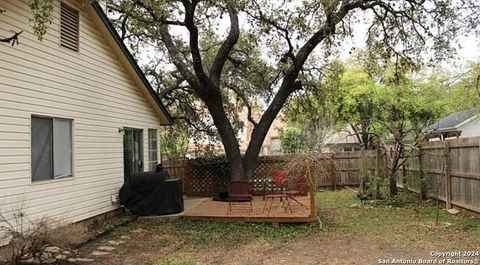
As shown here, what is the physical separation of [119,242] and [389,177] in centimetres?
782

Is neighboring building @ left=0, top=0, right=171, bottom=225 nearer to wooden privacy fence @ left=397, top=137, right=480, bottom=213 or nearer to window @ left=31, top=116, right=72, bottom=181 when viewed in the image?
window @ left=31, top=116, right=72, bottom=181

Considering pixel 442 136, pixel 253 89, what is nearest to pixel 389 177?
pixel 253 89

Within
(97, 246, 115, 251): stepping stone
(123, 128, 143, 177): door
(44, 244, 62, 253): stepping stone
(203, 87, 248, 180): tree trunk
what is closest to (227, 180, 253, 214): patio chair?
(203, 87, 248, 180): tree trunk

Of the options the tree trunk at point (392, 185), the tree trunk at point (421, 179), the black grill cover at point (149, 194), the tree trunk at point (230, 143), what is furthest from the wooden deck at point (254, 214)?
the tree trunk at point (421, 179)

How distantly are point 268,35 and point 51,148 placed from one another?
717cm

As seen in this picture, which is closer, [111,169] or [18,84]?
[18,84]

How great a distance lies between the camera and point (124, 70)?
1067 centimetres

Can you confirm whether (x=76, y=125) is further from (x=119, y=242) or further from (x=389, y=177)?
Result: (x=389, y=177)

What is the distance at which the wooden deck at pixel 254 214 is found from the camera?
29.0 feet

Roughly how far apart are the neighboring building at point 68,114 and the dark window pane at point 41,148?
17mm

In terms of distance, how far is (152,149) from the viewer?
12.7 m

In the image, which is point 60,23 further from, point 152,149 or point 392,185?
point 392,185

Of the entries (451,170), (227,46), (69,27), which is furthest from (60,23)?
(451,170)

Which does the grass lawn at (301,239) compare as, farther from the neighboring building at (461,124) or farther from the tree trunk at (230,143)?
the neighboring building at (461,124)
